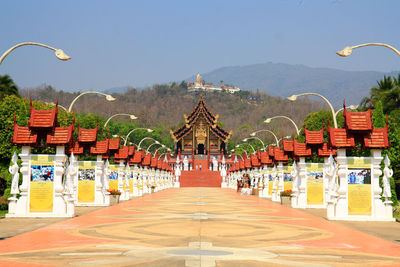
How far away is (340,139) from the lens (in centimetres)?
2442

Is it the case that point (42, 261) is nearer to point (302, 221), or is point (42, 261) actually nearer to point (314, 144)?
point (302, 221)

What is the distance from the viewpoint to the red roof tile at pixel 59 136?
2500 cm

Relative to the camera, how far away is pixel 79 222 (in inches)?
875

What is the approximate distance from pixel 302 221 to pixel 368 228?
3.22 meters

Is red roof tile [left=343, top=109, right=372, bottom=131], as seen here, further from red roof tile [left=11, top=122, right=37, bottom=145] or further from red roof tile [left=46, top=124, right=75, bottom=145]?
red roof tile [left=11, top=122, right=37, bottom=145]

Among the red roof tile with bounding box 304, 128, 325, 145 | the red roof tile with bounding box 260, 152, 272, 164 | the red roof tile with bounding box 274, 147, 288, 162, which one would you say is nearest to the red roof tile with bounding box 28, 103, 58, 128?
the red roof tile with bounding box 304, 128, 325, 145

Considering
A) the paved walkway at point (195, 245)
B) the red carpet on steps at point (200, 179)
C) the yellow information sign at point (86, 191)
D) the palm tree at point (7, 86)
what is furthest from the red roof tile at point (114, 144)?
the red carpet on steps at point (200, 179)

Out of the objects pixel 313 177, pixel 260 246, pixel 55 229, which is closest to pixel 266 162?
pixel 313 177

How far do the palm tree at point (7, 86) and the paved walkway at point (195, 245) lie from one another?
4372 cm

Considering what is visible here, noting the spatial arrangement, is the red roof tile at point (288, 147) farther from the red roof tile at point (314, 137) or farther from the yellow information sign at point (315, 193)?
the red roof tile at point (314, 137)

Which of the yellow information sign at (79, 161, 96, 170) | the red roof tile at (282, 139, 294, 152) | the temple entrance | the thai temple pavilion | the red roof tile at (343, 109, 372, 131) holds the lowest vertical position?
the yellow information sign at (79, 161, 96, 170)

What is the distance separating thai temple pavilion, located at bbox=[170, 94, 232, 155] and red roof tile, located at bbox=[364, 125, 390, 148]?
→ 11102 cm

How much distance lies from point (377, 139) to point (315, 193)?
1013cm

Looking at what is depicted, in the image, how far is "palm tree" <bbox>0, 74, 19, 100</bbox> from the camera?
61.4 metres
